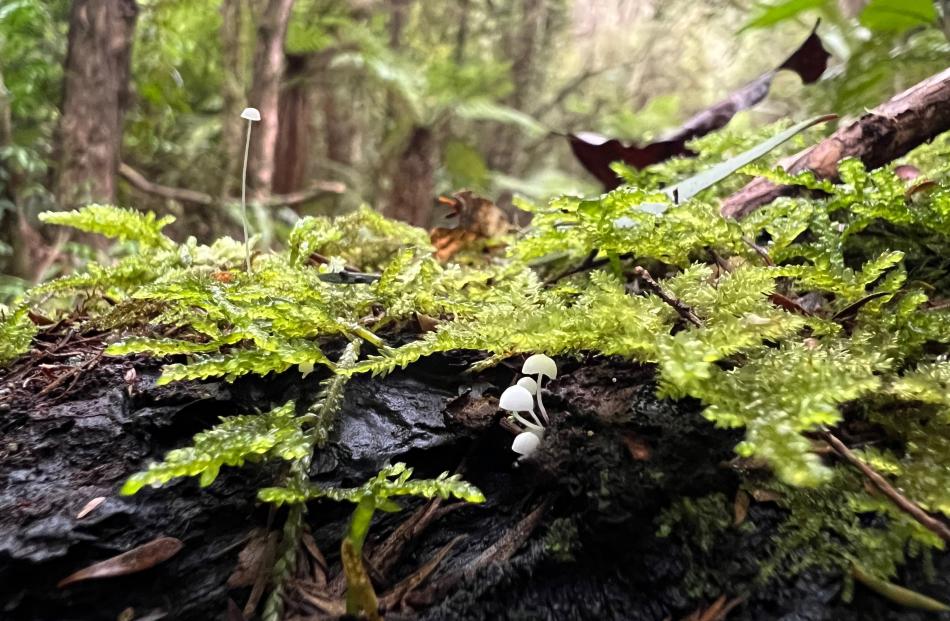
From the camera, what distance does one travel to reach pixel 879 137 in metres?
1.39

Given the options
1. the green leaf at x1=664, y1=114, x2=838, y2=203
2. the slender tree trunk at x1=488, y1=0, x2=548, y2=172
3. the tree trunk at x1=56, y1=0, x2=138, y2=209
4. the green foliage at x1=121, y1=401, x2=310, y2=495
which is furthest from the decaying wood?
the slender tree trunk at x1=488, y1=0, x2=548, y2=172

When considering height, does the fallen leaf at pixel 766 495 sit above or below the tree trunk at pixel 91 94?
below

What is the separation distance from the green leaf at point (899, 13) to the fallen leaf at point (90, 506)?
105 inches

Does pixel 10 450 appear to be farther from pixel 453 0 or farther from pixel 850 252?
pixel 453 0

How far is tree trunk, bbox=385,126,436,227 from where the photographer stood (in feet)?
16.6

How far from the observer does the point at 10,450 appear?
2.95 feet

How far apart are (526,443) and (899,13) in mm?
2246

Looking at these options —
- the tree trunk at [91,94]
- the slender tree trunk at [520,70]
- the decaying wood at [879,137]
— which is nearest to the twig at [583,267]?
the decaying wood at [879,137]

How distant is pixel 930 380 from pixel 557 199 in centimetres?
71

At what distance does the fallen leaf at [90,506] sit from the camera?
0.79 m

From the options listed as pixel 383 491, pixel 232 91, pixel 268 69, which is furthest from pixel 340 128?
pixel 383 491

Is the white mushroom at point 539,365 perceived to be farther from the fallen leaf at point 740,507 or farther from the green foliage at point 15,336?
the green foliage at point 15,336

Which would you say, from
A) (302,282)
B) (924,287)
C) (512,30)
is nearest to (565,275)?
(302,282)

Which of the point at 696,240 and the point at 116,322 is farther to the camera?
the point at 116,322
